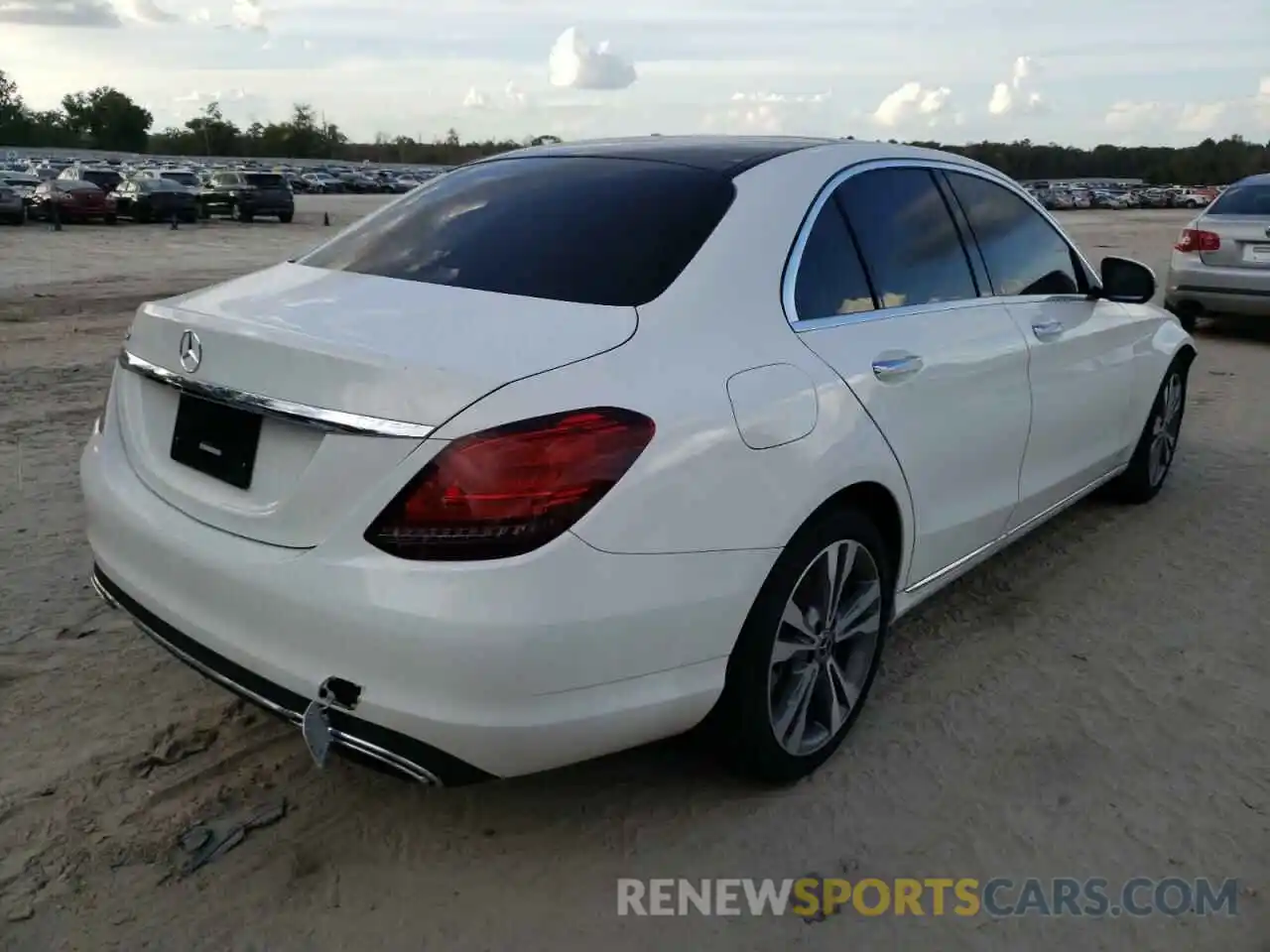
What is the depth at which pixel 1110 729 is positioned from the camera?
10.8 feet

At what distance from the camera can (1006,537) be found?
399cm

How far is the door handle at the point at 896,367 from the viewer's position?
9.83ft

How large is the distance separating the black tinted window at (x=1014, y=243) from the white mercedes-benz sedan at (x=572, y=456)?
0.23m

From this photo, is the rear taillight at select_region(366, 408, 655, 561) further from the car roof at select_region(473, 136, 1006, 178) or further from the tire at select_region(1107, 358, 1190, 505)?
the tire at select_region(1107, 358, 1190, 505)

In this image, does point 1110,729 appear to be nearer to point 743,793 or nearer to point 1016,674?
point 1016,674

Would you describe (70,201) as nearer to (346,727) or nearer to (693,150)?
(693,150)

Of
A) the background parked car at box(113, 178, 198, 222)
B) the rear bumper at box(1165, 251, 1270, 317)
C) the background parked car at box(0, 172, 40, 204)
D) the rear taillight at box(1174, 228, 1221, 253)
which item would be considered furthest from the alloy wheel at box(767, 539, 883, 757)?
the background parked car at box(0, 172, 40, 204)

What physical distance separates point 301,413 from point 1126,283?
366 cm

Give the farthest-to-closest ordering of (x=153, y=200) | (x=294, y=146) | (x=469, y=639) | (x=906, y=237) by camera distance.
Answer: (x=294, y=146) < (x=153, y=200) < (x=906, y=237) < (x=469, y=639)

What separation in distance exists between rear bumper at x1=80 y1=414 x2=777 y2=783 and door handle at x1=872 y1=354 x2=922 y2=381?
0.74m

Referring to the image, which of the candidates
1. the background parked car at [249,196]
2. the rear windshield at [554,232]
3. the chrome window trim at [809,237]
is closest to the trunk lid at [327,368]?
the rear windshield at [554,232]

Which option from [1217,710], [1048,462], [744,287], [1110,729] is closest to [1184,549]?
[1048,462]

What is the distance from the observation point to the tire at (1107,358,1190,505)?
17.4 feet

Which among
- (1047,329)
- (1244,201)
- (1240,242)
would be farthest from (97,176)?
(1047,329)
